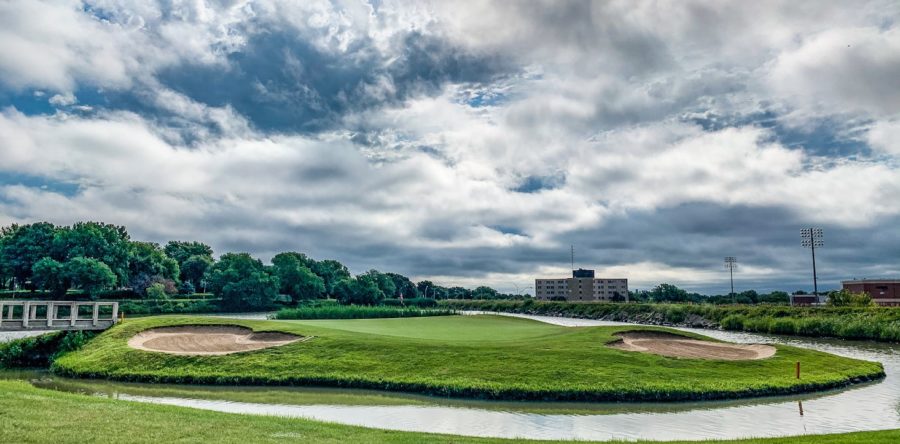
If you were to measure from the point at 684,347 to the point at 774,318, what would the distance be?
43.2 metres

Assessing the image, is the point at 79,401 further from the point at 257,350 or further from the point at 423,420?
the point at 257,350

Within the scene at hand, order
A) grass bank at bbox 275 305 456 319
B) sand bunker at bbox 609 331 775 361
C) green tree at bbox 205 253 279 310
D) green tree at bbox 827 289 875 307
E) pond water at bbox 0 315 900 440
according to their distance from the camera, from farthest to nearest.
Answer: green tree at bbox 205 253 279 310, green tree at bbox 827 289 875 307, grass bank at bbox 275 305 456 319, sand bunker at bbox 609 331 775 361, pond water at bbox 0 315 900 440

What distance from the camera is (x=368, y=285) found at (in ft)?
429

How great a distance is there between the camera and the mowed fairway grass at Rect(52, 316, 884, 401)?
2484 cm

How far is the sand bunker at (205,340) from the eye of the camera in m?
33.0

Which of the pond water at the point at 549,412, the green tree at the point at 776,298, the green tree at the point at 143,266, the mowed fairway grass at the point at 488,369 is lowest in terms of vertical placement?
the pond water at the point at 549,412

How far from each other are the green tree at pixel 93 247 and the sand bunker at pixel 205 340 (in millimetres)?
75449

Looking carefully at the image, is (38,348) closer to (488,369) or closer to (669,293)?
(488,369)

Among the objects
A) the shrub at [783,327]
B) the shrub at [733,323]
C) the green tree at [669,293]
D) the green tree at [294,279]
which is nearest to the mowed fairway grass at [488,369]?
the shrub at [783,327]

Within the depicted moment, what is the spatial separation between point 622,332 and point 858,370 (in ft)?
39.2

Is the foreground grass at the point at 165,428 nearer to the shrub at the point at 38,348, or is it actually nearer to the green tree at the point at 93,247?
the shrub at the point at 38,348

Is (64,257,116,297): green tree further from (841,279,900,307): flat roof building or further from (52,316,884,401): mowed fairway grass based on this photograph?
(841,279,900,307): flat roof building

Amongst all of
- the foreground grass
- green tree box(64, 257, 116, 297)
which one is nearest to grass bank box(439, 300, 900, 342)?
the foreground grass

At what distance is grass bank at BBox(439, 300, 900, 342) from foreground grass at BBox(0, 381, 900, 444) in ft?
171
